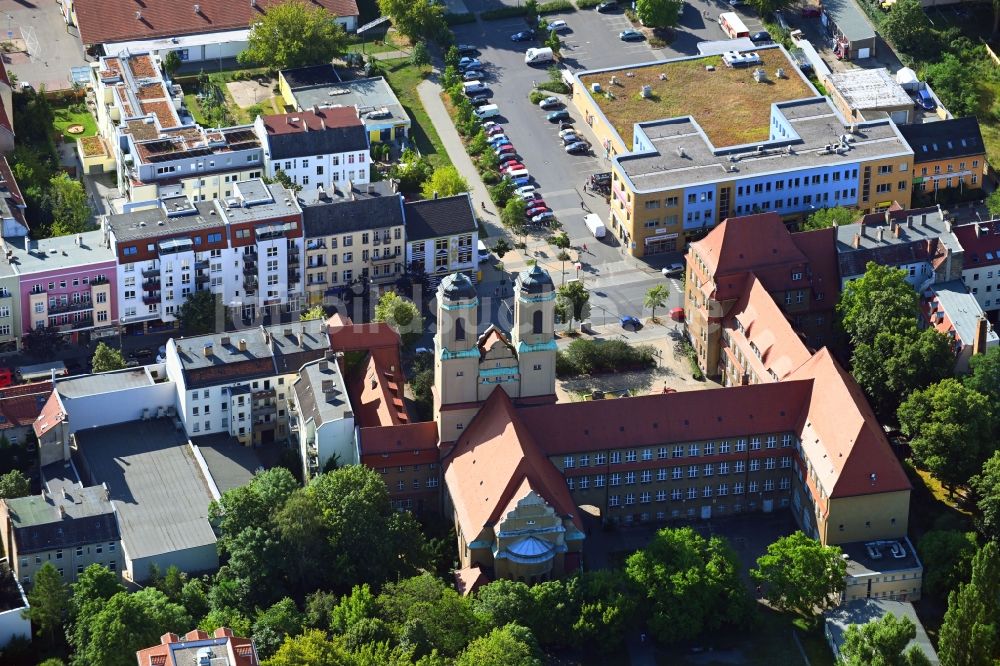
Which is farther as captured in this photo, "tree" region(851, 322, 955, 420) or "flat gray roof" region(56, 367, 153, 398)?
"tree" region(851, 322, 955, 420)

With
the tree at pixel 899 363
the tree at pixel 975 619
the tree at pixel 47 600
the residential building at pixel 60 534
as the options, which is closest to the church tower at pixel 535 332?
the tree at pixel 899 363

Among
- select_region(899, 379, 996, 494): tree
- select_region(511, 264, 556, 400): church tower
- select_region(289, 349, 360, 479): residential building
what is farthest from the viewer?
select_region(899, 379, 996, 494): tree

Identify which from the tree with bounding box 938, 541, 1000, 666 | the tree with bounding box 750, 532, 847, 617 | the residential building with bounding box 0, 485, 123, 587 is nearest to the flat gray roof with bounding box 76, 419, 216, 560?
Result: the residential building with bounding box 0, 485, 123, 587

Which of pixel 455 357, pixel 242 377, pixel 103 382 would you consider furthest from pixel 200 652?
pixel 103 382

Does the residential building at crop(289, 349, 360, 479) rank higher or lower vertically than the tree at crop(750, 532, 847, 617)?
higher

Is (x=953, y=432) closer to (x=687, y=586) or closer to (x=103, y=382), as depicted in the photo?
(x=687, y=586)

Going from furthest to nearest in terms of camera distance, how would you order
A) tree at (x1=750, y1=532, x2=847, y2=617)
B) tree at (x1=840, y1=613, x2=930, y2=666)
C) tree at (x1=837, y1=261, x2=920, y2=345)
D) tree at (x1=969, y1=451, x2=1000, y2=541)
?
tree at (x1=837, y1=261, x2=920, y2=345), tree at (x1=969, y1=451, x2=1000, y2=541), tree at (x1=750, y1=532, x2=847, y2=617), tree at (x1=840, y1=613, x2=930, y2=666)

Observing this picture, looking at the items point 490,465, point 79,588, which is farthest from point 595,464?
point 79,588

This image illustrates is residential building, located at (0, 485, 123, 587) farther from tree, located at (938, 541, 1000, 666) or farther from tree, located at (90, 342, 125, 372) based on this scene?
tree, located at (938, 541, 1000, 666)
